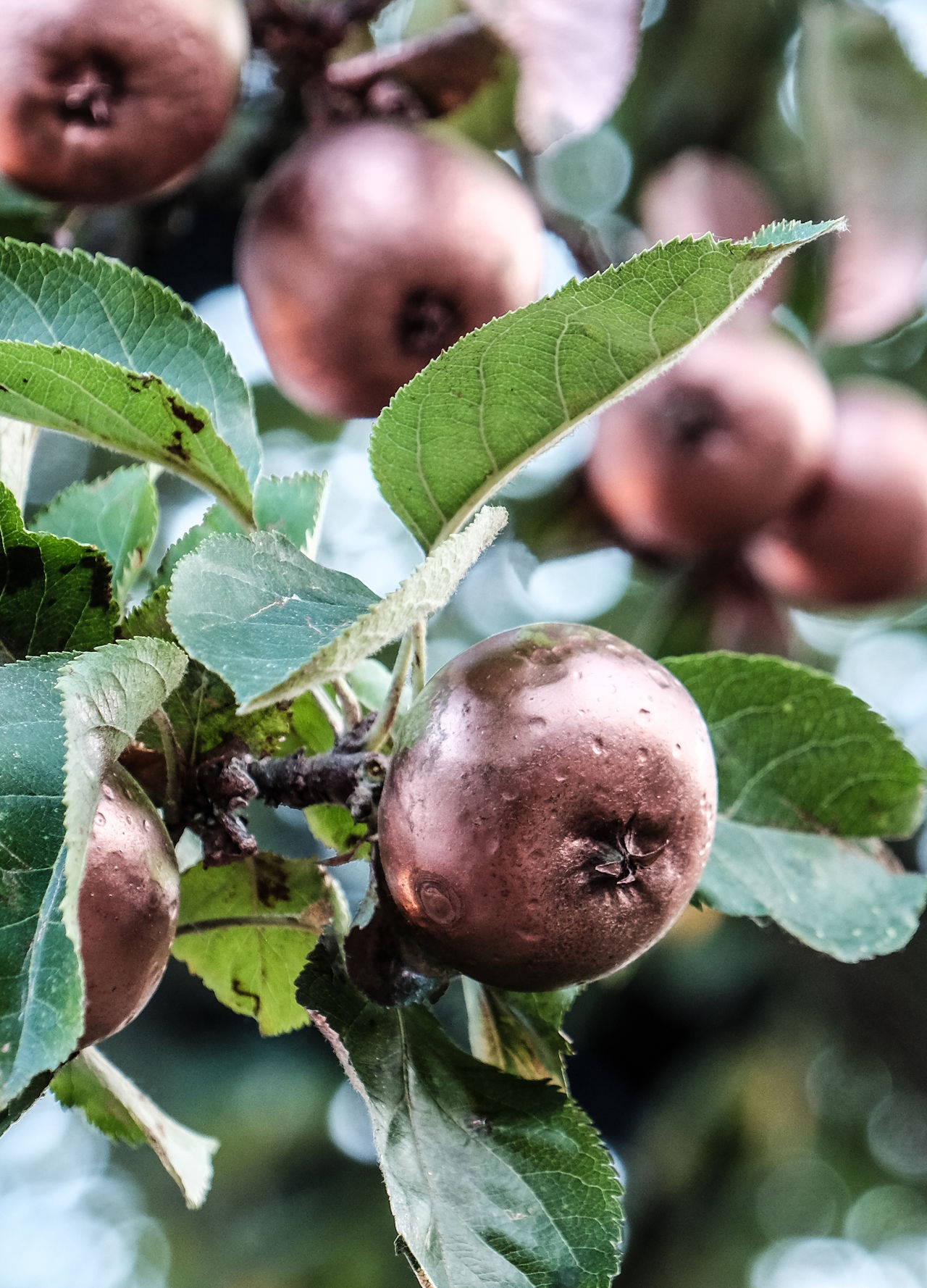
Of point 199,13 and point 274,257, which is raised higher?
point 199,13

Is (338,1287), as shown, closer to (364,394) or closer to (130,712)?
(364,394)

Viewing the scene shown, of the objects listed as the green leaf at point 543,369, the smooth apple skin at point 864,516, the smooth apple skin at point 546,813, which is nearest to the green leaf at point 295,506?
the green leaf at point 543,369

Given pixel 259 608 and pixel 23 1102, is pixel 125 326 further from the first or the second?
pixel 23 1102

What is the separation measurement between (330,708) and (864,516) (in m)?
1.09

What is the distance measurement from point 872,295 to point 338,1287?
1.85m

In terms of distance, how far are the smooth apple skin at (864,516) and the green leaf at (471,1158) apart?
1.12 metres

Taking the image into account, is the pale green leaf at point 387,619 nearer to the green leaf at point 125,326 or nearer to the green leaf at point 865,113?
the green leaf at point 125,326

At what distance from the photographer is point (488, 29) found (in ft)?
4.03

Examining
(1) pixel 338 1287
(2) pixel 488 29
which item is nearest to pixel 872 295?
(2) pixel 488 29

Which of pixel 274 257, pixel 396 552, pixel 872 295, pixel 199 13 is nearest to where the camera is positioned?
pixel 199 13

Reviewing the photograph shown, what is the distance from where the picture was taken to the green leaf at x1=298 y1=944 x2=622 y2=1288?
503mm

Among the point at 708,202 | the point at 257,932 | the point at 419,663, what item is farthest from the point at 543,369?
the point at 708,202

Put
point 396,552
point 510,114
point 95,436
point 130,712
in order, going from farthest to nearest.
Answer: point 396,552
point 510,114
point 95,436
point 130,712

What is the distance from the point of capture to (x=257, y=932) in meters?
0.69
